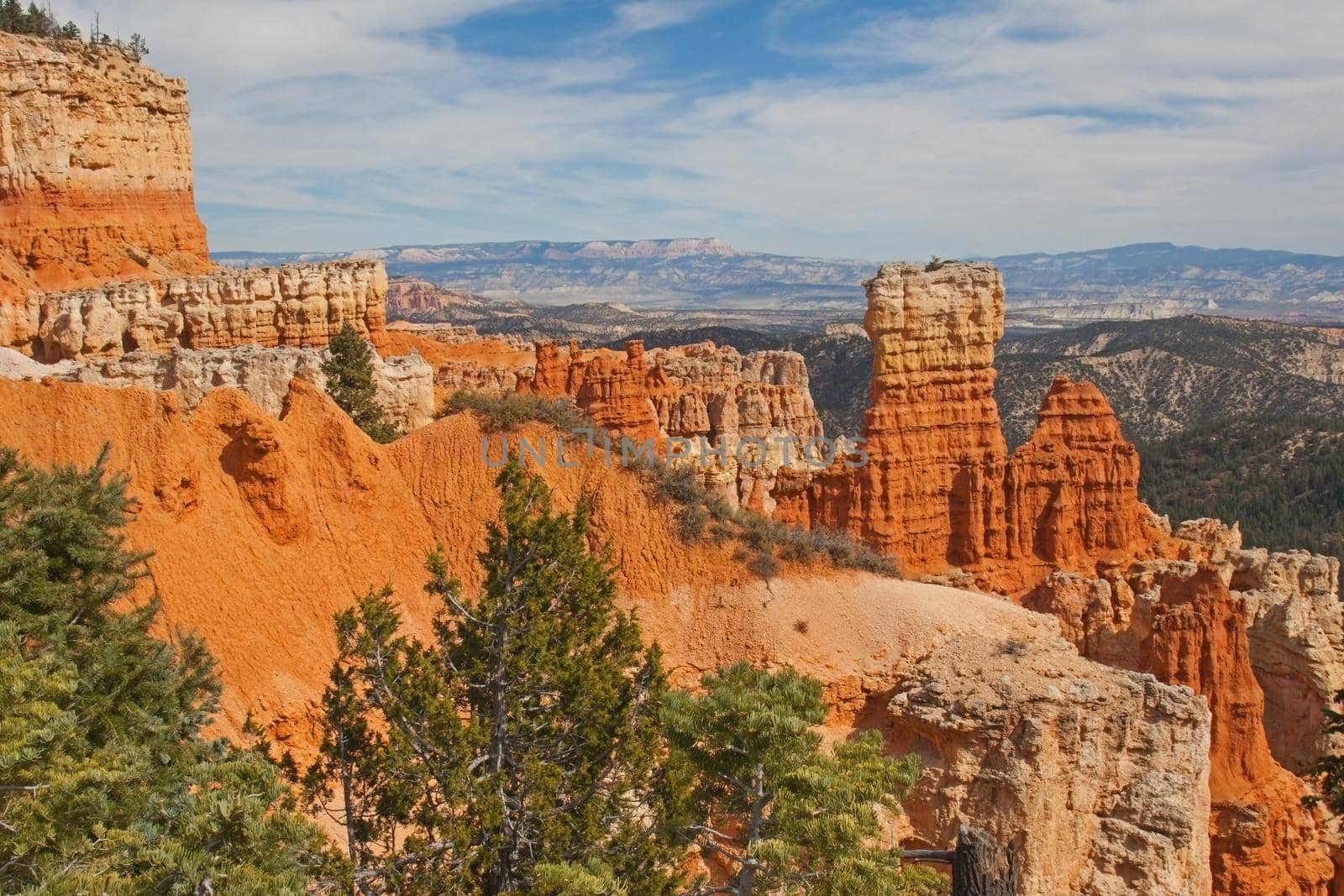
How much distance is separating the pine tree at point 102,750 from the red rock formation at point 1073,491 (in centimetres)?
2350

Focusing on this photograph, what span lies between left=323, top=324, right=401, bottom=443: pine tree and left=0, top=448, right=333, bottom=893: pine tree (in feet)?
41.1

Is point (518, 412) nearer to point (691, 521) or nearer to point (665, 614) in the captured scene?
point (691, 521)

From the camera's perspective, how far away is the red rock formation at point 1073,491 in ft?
97.9

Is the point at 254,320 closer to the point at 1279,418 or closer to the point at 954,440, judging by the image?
the point at 954,440

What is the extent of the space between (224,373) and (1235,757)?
907 inches

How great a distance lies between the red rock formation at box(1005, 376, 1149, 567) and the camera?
29.8 metres

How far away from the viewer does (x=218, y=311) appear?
33.4 m

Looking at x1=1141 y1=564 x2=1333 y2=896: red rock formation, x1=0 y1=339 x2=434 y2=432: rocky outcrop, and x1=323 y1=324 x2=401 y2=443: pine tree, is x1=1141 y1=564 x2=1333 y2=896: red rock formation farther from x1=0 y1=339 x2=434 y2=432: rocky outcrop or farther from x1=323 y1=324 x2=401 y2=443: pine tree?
x1=0 y1=339 x2=434 y2=432: rocky outcrop

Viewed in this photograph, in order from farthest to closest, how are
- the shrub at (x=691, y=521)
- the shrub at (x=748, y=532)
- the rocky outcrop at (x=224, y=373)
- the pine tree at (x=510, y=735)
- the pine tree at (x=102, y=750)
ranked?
the rocky outcrop at (x=224, y=373)
the shrub at (x=691, y=521)
the shrub at (x=748, y=532)
the pine tree at (x=510, y=735)
the pine tree at (x=102, y=750)

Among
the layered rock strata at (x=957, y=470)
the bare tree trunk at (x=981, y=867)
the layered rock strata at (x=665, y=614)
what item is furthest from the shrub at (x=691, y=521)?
the bare tree trunk at (x=981, y=867)

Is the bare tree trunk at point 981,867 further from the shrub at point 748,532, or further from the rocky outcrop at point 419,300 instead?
the rocky outcrop at point 419,300

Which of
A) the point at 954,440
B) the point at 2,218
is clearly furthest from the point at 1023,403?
the point at 2,218

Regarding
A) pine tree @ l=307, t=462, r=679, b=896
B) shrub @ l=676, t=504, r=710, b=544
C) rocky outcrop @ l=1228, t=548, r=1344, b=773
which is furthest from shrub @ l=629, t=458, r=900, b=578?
rocky outcrop @ l=1228, t=548, r=1344, b=773

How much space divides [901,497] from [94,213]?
29.4m
